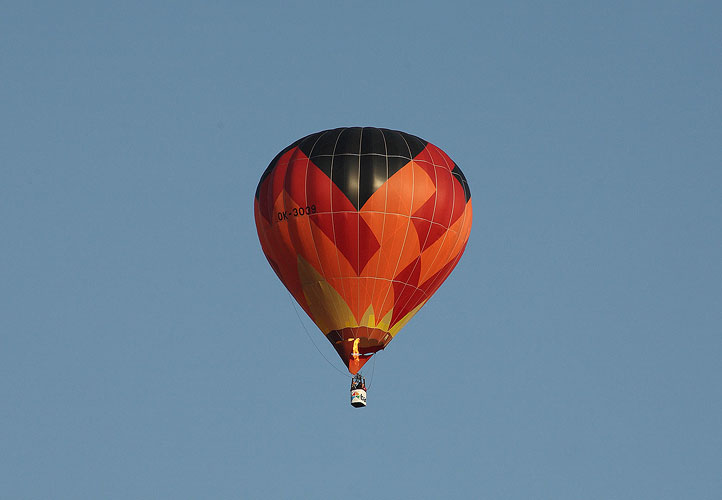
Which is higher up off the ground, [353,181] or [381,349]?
[353,181]

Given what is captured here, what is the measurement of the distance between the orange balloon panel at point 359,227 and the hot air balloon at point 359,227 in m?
0.03

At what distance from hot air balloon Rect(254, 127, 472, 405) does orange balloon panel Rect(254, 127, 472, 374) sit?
0.03 metres

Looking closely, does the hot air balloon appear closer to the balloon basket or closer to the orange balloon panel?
the orange balloon panel

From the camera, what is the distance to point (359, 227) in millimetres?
46062

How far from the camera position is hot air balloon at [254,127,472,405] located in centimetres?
4612

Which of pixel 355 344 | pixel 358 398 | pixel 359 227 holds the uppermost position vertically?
pixel 359 227

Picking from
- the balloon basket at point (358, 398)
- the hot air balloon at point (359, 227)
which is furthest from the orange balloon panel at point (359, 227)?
the balloon basket at point (358, 398)

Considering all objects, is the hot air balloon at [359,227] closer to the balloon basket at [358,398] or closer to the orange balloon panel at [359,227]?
the orange balloon panel at [359,227]

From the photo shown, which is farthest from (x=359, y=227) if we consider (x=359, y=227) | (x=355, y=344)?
(x=355, y=344)

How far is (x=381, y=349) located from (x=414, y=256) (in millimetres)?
2669

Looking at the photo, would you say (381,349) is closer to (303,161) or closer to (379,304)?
(379,304)

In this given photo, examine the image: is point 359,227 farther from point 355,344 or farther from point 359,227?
point 355,344

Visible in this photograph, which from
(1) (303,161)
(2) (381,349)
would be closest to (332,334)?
(2) (381,349)

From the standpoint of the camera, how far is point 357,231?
4606cm
